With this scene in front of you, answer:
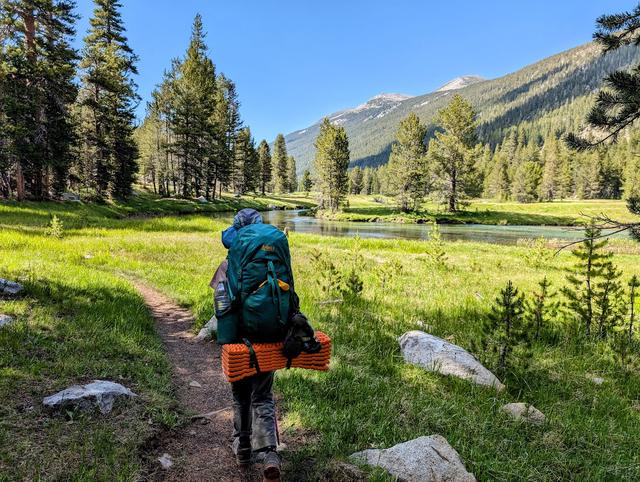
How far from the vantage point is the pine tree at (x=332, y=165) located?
64750 mm

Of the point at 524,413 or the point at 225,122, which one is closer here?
the point at 524,413

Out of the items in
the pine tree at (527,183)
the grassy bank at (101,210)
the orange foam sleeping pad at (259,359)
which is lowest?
the orange foam sleeping pad at (259,359)

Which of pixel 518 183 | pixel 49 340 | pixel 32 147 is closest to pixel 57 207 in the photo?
pixel 32 147

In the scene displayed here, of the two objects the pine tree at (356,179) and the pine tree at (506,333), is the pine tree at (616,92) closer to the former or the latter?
the pine tree at (506,333)

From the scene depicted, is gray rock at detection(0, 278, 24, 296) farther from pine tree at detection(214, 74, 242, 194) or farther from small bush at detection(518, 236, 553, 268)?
pine tree at detection(214, 74, 242, 194)

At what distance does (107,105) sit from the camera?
130ft

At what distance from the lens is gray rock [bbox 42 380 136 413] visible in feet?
13.2

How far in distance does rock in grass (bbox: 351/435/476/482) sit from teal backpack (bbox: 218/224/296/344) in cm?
149

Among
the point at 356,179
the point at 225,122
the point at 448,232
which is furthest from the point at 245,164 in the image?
the point at 356,179

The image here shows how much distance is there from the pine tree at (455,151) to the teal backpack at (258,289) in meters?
58.5

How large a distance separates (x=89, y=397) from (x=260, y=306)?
253cm

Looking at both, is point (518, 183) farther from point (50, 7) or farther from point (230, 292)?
point (230, 292)

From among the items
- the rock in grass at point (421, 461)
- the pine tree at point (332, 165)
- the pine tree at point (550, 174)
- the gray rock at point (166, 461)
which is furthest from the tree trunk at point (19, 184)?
the pine tree at point (550, 174)

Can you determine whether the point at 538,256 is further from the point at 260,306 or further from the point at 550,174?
the point at 550,174
